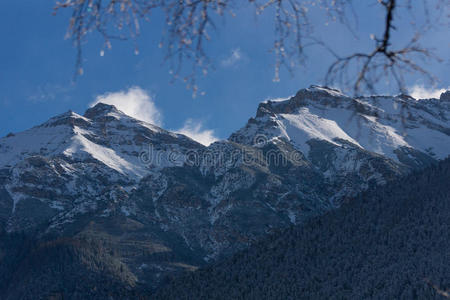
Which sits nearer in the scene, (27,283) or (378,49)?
(378,49)

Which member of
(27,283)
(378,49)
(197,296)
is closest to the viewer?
(378,49)

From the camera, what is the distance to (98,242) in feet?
488

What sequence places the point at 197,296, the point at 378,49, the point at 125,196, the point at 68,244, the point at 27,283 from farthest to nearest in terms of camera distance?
1. the point at 125,196
2. the point at 68,244
3. the point at 27,283
4. the point at 197,296
5. the point at 378,49

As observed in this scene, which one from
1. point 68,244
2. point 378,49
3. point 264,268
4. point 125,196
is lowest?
point 378,49

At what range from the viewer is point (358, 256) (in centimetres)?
10181

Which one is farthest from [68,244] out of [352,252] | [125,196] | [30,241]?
[352,252]

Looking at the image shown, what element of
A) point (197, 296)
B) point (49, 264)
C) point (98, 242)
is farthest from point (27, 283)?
point (197, 296)

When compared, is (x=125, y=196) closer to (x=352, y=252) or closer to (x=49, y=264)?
(x=49, y=264)

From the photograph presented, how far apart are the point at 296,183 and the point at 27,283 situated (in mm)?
99175

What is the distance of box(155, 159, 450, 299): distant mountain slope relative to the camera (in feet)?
277

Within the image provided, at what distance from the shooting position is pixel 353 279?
91375mm

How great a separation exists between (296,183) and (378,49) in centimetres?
19230

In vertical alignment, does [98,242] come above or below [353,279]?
above

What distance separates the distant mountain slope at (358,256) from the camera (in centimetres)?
8456
